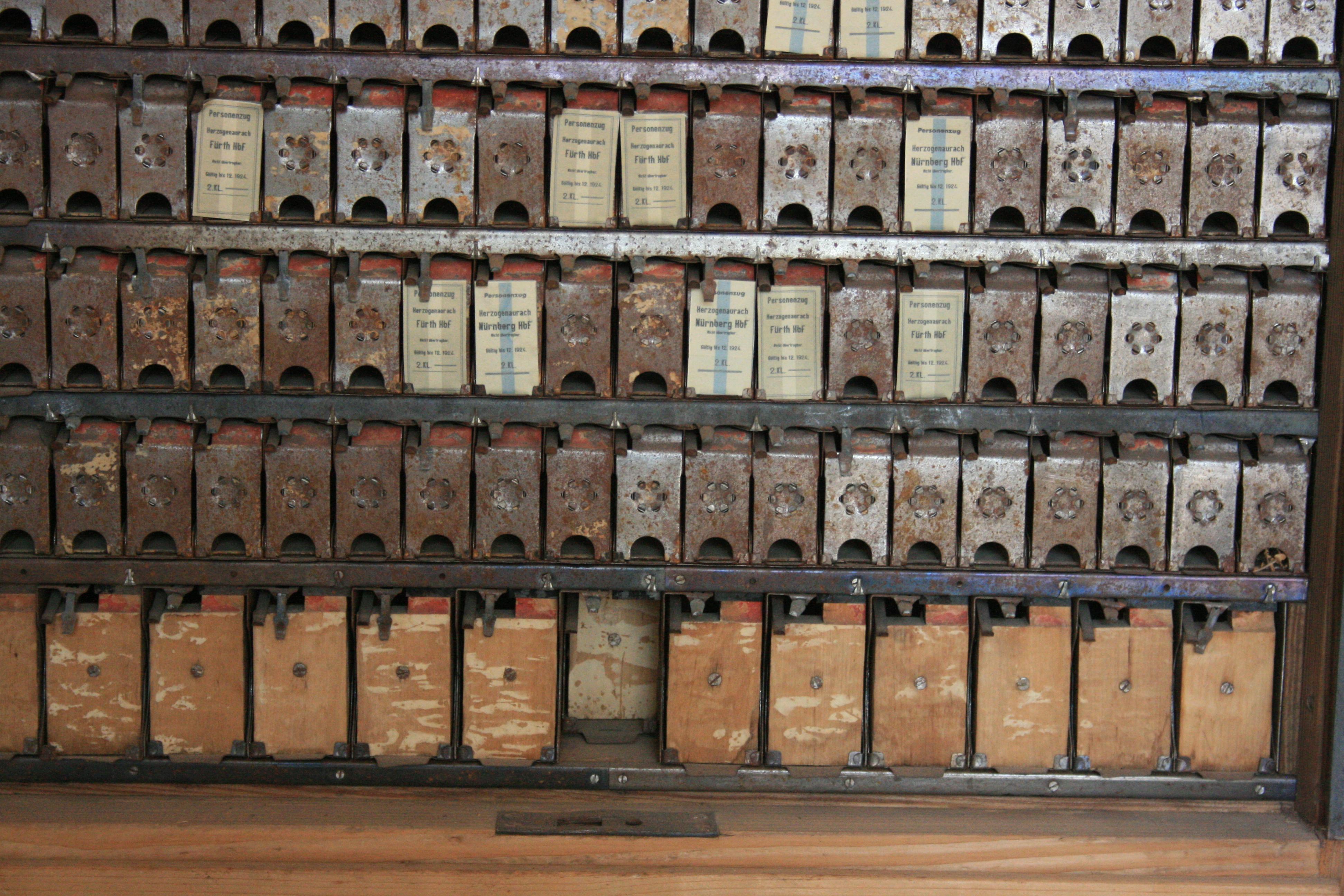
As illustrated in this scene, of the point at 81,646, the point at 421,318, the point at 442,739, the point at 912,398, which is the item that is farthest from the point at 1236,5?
the point at 81,646

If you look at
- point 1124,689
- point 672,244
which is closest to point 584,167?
point 672,244

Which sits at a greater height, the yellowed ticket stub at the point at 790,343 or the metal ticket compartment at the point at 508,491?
the yellowed ticket stub at the point at 790,343

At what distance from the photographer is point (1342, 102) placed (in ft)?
9.55

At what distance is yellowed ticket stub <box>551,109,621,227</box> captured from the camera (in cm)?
293

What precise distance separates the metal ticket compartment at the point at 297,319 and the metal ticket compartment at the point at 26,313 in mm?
526

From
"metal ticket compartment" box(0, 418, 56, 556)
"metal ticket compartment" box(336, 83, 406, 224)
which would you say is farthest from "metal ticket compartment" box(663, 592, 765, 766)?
"metal ticket compartment" box(0, 418, 56, 556)

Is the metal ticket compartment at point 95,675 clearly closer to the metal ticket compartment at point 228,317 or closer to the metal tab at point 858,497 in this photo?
the metal ticket compartment at point 228,317

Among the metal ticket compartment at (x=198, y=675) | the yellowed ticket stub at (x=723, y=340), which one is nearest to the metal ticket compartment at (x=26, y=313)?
the metal ticket compartment at (x=198, y=675)

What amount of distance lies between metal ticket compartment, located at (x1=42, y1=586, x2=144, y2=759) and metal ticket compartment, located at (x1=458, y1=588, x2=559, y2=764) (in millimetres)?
875

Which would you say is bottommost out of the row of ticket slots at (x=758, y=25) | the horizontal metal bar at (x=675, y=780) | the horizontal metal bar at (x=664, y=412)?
the horizontal metal bar at (x=675, y=780)

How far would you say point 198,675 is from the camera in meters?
3.01

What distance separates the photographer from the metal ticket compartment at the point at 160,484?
9.68 ft

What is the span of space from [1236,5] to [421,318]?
227cm

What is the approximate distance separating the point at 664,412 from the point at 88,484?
1.53 metres
